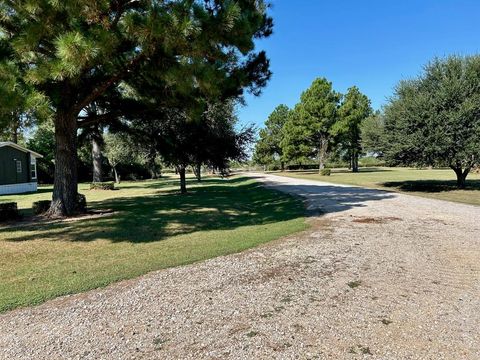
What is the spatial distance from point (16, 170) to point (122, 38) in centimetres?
2281

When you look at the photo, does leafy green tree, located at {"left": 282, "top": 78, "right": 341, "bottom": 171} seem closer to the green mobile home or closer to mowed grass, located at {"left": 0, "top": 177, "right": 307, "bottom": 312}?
the green mobile home

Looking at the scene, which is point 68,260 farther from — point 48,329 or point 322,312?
point 322,312

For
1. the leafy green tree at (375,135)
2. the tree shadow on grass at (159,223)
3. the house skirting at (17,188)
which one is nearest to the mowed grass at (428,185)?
the leafy green tree at (375,135)

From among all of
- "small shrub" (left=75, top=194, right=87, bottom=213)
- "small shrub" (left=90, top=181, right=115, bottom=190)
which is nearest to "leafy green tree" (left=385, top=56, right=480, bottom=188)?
"small shrub" (left=75, top=194, right=87, bottom=213)

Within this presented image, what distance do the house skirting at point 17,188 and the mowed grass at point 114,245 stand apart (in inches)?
672

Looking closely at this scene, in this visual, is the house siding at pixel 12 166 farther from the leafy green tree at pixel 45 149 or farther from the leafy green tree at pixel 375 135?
the leafy green tree at pixel 375 135

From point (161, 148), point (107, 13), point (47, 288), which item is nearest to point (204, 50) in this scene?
point (107, 13)

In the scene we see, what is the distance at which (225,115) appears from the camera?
19016 millimetres

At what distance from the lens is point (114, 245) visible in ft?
23.5

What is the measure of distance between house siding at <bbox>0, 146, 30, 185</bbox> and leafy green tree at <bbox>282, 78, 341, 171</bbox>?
3314 centimetres

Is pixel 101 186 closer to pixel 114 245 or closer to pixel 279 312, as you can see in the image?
pixel 114 245

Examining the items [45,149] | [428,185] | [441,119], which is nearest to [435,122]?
[441,119]

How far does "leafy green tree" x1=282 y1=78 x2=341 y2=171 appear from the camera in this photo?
47.2 m

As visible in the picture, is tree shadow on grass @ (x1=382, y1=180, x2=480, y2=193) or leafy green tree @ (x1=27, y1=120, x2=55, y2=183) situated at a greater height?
leafy green tree @ (x1=27, y1=120, x2=55, y2=183)
